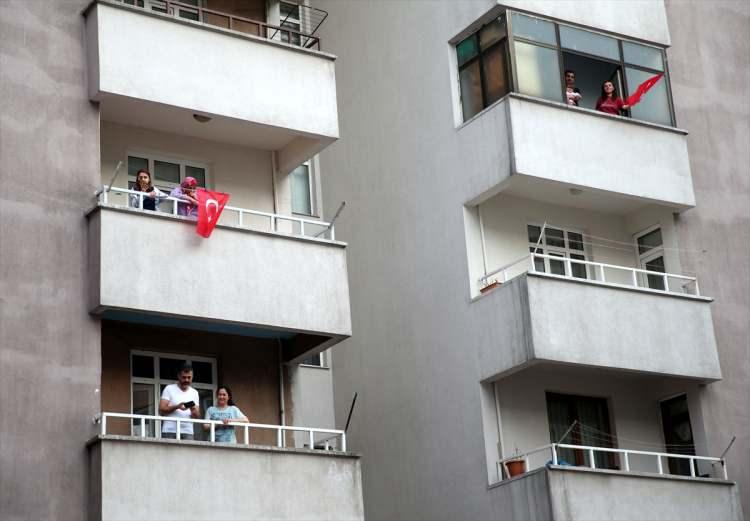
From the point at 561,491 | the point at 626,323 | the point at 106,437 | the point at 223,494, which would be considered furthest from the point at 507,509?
the point at 106,437

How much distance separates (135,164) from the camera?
26469 millimetres

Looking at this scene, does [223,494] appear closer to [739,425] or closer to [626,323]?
[626,323]

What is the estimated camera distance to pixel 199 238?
80.7ft

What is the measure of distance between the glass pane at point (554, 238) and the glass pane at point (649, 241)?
5.90ft

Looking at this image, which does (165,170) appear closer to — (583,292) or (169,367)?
(169,367)

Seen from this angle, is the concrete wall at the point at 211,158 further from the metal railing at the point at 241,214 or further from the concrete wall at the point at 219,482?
the concrete wall at the point at 219,482

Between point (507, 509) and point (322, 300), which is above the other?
point (322, 300)

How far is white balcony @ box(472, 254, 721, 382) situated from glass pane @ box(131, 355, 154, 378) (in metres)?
6.54

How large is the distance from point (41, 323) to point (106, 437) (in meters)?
2.07

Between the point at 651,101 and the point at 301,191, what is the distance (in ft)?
26.2

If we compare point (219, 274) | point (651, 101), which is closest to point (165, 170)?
point (219, 274)

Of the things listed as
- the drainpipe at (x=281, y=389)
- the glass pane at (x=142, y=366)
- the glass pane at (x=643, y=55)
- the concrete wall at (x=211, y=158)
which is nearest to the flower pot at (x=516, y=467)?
the drainpipe at (x=281, y=389)

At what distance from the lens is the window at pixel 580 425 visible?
29.7m

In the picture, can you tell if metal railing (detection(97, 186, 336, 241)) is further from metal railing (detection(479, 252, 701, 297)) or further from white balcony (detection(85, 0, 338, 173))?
metal railing (detection(479, 252, 701, 297))
